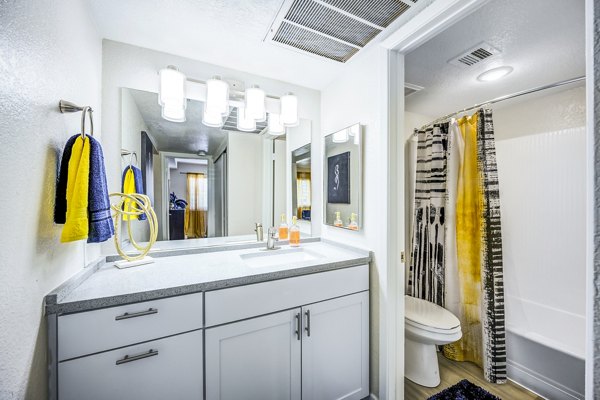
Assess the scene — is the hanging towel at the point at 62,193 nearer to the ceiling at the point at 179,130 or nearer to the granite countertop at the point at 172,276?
the granite countertop at the point at 172,276

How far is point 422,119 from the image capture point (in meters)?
2.52

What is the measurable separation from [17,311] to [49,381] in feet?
1.09

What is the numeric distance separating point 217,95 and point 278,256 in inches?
44.7

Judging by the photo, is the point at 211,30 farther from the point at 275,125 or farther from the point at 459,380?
the point at 459,380

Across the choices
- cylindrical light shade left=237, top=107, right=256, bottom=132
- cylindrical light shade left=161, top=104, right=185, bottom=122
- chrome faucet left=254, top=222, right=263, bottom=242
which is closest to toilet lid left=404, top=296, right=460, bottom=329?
chrome faucet left=254, top=222, right=263, bottom=242

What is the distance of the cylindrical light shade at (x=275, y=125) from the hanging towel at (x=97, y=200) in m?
1.12

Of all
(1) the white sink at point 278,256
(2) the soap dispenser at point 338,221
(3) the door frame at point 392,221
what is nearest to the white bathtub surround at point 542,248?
(3) the door frame at point 392,221

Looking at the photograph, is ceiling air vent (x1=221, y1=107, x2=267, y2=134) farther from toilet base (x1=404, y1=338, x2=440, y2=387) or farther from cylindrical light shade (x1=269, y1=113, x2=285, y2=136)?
toilet base (x1=404, y1=338, x2=440, y2=387)

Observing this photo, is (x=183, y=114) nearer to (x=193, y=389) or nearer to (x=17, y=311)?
(x=17, y=311)

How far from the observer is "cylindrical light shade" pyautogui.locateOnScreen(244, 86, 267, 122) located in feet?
5.44

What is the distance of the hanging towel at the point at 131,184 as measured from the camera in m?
1.39

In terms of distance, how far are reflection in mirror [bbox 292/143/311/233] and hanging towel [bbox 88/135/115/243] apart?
125cm

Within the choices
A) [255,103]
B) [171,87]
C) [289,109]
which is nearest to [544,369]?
[289,109]

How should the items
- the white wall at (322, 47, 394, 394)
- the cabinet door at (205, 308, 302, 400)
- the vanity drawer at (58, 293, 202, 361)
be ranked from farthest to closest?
the white wall at (322, 47, 394, 394) < the cabinet door at (205, 308, 302, 400) < the vanity drawer at (58, 293, 202, 361)
